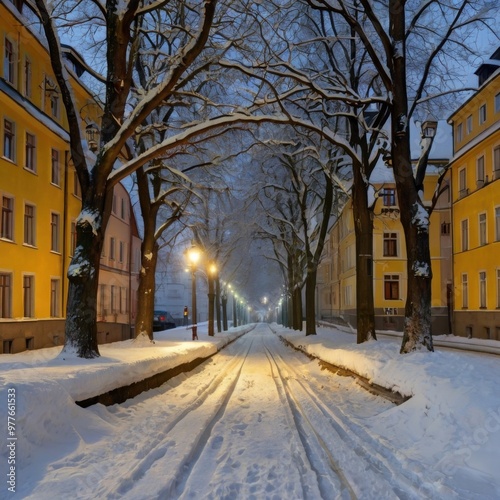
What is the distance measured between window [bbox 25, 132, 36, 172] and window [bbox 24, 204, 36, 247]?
5.27ft

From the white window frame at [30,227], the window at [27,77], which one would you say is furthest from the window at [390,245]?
the window at [27,77]

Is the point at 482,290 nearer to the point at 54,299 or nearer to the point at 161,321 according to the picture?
the point at 54,299

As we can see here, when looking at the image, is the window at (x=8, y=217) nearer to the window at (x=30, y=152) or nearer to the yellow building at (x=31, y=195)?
the yellow building at (x=31, y=195)

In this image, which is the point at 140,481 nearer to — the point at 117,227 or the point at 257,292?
the point at 117,227

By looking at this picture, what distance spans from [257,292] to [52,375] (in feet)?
319

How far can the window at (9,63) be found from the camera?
871 inches

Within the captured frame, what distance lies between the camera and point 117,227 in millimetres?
39375

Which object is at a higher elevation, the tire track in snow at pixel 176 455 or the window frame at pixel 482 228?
the window frame at pixel 482 228

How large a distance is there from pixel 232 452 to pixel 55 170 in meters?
22.3

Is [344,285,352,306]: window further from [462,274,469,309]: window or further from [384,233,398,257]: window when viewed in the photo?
[462,274,469,309]: window

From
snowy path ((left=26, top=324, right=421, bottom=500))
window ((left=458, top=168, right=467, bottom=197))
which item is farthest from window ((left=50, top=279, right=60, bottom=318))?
window ((left=458, top=168, right=467, bottom=197))

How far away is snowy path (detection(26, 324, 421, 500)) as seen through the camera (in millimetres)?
5906

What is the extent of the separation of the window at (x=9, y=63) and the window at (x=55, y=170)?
15.5ft

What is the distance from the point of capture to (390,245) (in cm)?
4891
